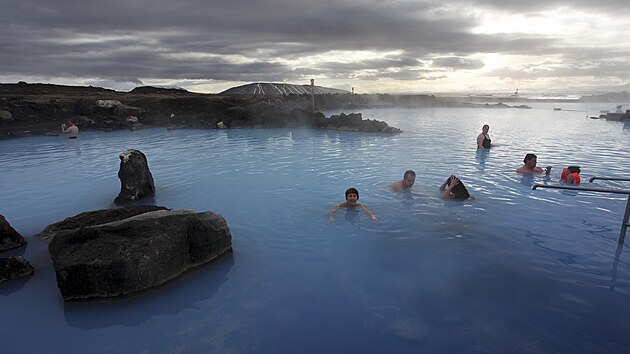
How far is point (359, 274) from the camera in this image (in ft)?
16.4

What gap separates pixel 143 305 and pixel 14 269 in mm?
2233

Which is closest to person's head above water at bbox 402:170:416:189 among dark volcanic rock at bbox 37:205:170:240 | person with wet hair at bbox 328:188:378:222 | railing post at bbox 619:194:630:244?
person with wet hair at bbox 328:188:378:222

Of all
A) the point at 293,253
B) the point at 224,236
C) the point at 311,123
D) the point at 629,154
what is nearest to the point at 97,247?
the point at 224,236

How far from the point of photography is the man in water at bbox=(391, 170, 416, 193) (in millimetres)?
8023

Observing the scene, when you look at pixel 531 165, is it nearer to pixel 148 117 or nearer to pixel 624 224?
pixel 624 224

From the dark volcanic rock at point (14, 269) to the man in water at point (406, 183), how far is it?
7.23m

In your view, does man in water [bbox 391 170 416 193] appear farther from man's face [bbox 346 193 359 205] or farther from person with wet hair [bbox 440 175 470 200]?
man's face [bbox 346 193 359 205]

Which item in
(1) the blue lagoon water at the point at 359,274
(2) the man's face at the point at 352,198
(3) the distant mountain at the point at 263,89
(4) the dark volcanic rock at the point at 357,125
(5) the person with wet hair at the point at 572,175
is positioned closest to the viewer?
(1) the blue lagoon water at the point at 359,274

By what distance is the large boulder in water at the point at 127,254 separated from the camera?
4.23 meters

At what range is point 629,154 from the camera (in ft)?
43.7

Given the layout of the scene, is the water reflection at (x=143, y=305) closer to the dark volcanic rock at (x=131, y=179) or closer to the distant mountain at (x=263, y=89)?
the dark volcanic rock at (x=131, y=179)

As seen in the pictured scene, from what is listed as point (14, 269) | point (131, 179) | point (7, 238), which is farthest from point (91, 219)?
point (131, 179)

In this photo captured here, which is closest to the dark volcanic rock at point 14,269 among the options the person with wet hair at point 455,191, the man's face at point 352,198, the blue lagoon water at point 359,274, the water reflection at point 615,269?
the blue lagoon water at point 359,274

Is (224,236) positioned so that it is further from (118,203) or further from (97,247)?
(118,203)
